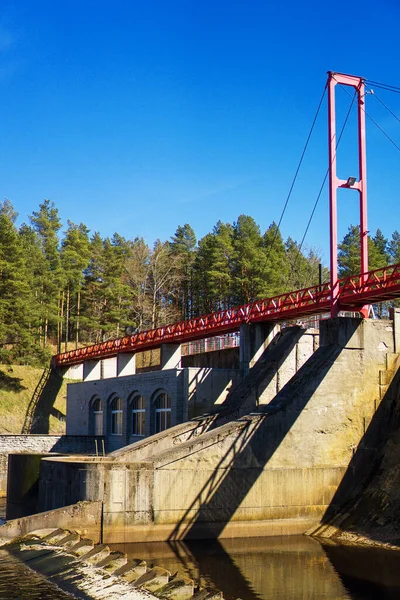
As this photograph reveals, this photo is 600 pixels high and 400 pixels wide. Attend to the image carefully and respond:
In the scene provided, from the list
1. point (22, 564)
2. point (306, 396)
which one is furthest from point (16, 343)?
point (22, 564)

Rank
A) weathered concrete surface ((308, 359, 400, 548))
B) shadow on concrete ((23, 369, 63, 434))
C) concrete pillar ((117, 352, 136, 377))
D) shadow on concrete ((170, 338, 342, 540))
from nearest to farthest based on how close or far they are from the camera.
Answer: weathered concrete surface ((308, 359, 400, 548)), shadow on concrete ((170, 338, 342, 540)), concrete pillar ((117, 352, 136, 377)), shadow on concrete ((23, 369, 63, 434))

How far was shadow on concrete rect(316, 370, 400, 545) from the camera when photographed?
72.7 feet

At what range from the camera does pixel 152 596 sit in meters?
14.4

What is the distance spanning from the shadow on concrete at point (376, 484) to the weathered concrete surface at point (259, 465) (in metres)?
0.26

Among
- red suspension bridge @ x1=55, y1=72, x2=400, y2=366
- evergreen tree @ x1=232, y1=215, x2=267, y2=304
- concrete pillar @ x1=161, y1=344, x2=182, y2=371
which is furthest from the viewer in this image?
evergreen tree @ x1=232, y1=215, x2=267, y2=304

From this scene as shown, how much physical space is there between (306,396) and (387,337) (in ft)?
13.8

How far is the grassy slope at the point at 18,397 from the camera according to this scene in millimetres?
53875

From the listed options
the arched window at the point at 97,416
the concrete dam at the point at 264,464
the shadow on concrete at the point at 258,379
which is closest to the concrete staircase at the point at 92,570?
the concrete dam at the point at 264,464

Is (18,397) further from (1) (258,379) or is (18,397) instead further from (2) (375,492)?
(2) (375,492)

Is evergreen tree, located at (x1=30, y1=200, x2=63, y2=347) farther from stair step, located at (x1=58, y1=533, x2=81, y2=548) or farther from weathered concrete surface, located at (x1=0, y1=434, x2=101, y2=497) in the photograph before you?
stair step, located at (x1=58, y1=533, x2=81, y2=548)

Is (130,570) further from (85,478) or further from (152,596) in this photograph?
(85,478)

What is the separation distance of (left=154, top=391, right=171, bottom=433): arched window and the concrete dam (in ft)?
21.4

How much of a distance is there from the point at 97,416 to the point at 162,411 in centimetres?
972

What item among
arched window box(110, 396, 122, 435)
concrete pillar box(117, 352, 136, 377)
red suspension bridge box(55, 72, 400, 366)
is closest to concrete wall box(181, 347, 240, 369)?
red suspension bridge box(55, 72, 400, 366)
